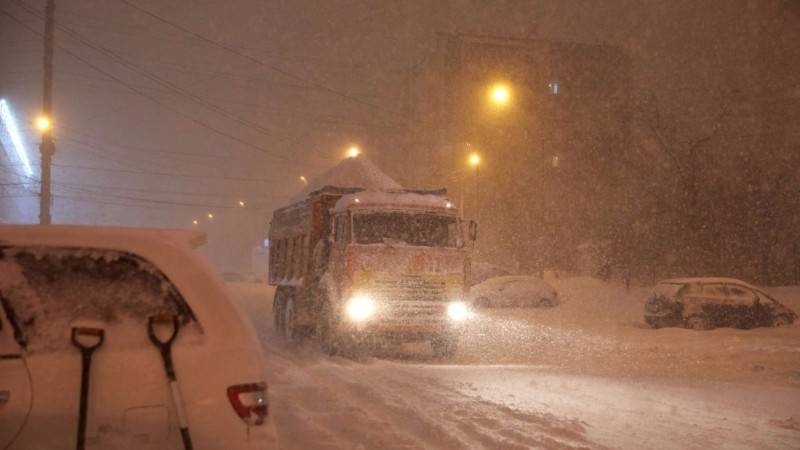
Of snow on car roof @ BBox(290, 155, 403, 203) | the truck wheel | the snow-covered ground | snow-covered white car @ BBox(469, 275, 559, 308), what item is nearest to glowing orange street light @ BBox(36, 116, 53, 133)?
snow on car roof @ BBox(290, 155, 403, 203)

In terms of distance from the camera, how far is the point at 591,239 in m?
48.7

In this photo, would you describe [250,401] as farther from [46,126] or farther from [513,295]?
[513,295]

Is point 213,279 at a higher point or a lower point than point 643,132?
lower

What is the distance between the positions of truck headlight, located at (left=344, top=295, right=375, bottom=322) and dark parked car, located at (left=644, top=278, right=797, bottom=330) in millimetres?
10226

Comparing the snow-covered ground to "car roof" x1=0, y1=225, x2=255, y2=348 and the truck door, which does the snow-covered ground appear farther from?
the truck door

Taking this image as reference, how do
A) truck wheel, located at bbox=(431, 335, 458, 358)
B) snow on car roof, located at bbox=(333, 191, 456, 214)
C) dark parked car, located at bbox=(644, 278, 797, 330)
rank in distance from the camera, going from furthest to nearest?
1. dark parked car, located at bbox=(644, 278, 797, 330)
2. truck wheel, located at bbox=(431, 335, 458, 358)
3. snow on car roof, located at bbox=(333, 191, 456, 214)

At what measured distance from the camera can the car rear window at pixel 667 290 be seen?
20250 mm

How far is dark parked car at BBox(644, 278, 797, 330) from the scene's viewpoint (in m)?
19.9

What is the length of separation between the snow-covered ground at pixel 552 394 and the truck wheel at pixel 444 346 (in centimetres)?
29

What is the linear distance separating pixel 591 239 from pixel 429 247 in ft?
120

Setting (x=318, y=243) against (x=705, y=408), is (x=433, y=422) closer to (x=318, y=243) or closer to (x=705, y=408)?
(x=705, y=408)

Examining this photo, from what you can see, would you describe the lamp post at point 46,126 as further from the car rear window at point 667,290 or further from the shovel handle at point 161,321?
the shovel handle at point 161,321

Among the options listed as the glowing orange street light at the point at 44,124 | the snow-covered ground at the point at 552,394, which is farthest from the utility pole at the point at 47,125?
the snow-covered ground at the point at 552,394

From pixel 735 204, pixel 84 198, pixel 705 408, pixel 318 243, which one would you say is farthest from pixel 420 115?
pixel 705 408
